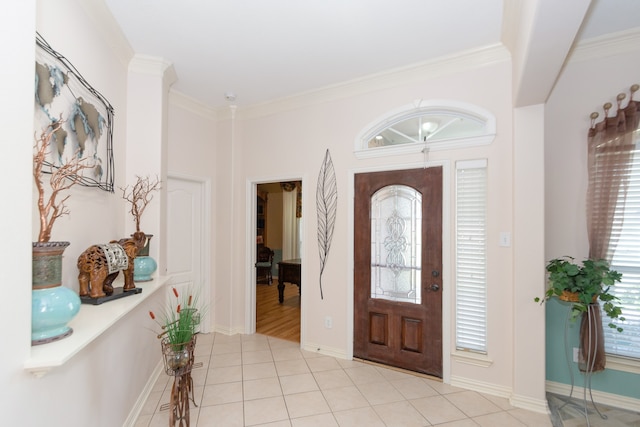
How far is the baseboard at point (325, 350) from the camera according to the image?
3284mm

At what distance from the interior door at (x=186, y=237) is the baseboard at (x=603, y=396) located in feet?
12.4

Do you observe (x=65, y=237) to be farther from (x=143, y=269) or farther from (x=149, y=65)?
(x=149, y=65)

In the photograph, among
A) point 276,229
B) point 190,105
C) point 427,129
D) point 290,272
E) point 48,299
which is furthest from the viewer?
point 276,229

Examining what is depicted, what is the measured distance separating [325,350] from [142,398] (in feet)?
5.87

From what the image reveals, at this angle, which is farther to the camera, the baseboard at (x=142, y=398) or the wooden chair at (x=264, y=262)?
the wooden chair at (x=264, y=262)

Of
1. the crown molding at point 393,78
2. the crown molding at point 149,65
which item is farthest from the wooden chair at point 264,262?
the crown molding at point 149,65

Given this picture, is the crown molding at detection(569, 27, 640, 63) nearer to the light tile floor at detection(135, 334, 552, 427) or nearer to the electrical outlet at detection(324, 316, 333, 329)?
the light tile floor at detection(135, 334, 552, 427)

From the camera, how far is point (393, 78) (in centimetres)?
306

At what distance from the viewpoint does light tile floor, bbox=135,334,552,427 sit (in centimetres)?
223

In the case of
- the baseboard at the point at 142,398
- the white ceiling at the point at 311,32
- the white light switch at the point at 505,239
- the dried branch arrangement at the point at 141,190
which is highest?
the white ceiling at the point at 311,32

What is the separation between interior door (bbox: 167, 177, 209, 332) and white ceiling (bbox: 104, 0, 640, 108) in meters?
1.35

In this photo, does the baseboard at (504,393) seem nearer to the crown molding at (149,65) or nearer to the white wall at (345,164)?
the white wall at (345,164)

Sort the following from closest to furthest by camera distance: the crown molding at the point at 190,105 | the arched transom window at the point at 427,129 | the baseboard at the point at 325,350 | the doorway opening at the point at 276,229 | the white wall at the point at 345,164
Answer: the white wall at the point at 345,164 < the arched transom window at the point at 427,129 < the baseboard at the point at 325,350 < the crown molding at the point at 190,105 < the doorway opening at the point at 276,229

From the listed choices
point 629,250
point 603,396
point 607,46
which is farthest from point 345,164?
point 603,396
